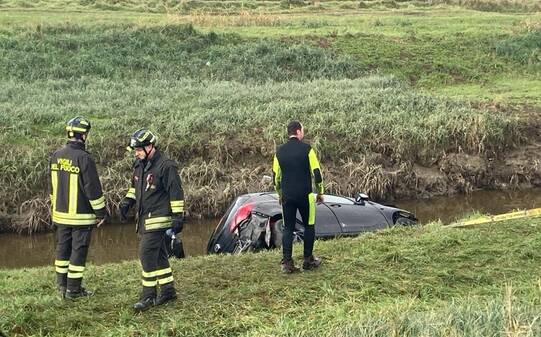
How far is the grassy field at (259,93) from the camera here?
1562 centimetres

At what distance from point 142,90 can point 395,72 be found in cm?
967

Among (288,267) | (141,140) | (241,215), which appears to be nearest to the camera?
(141,140)

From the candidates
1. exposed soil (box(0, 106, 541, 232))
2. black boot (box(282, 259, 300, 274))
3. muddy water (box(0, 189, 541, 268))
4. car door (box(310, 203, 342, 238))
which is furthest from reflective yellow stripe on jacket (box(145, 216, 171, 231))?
exposed soil (box(0, 106, 541, 232))

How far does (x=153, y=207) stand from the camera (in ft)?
22.7

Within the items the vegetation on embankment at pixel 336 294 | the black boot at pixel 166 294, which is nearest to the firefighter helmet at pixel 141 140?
the black boot at pixel 166 294

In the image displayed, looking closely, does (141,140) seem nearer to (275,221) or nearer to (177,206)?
(177,206)

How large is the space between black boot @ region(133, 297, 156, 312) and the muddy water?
550 cm

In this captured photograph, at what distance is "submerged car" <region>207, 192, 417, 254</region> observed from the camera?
31.8 feet

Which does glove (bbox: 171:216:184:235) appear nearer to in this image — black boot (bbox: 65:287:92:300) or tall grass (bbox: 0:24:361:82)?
black boot (bbox: 65:287:92:300)

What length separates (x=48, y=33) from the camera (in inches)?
983

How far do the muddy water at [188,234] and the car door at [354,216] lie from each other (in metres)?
3.10

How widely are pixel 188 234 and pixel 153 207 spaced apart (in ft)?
22.9

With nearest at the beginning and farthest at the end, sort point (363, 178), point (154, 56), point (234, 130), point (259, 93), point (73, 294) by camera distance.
A: point (73, 294) → point (363, 178) → point (234, 130) → point (259, 93) → point (154, 56)

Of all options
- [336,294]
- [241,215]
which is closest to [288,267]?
[336,294]
